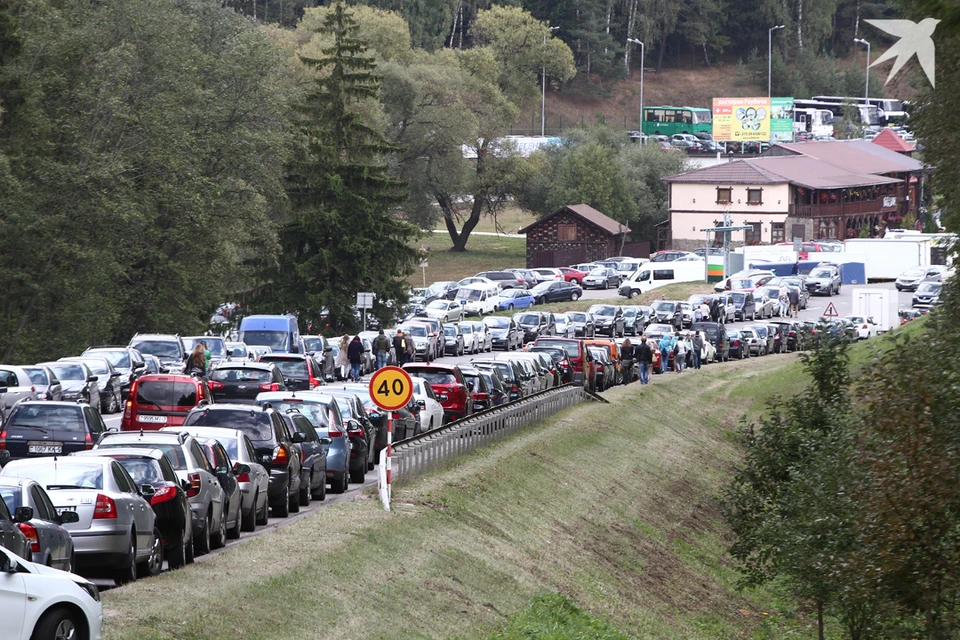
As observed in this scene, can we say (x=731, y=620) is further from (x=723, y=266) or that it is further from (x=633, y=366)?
(x=723, y=266)

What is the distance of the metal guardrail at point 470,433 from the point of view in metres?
24.3

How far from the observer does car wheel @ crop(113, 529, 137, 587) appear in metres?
14.4

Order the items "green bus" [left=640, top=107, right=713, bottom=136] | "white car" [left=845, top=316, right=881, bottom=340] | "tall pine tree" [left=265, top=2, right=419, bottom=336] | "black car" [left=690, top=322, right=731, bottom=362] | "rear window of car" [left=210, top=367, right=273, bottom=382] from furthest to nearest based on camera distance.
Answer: "green bus" [left=640, top=107, right=713, bottom=136]
"white car" [left=845, top=316, right=881, bottom=340]
"tall pine tree" [left=265, top=2, right=419, bottom=336]
"black car" [left=690, top=322, right=731, bottom=362]
"rear window of car" [left=210, top=367, right=273, bottom=382]

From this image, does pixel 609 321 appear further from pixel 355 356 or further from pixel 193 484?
pixel 193 484

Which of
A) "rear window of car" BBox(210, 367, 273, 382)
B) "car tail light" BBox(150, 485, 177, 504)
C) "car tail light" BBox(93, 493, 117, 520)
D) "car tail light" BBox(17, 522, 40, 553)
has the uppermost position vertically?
"car tail light" BBox(17, 522, 40, 553)

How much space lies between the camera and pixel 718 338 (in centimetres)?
6253

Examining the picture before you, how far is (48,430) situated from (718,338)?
43.6m

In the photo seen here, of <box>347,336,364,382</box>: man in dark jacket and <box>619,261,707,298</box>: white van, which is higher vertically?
<box>619,261,707,298</box>: white van

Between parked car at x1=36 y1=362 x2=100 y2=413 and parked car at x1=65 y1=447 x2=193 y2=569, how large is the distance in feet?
59.5

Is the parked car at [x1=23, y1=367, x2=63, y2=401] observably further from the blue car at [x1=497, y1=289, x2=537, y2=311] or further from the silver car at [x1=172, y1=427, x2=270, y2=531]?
the blue car at [x1=497, y1=289, x2=537, y2=311]

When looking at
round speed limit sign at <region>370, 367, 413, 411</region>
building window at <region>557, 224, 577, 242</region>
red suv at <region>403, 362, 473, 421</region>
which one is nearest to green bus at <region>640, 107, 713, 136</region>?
building window at <region>557, 224, 577, 242</region>

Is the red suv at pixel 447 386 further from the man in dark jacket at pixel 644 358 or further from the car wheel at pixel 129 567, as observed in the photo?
the car wheel at pixel 129 567

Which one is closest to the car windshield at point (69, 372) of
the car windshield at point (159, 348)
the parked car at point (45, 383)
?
the parked car at point (45, 383)

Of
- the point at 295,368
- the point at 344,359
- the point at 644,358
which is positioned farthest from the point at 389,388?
the point at 344,359
